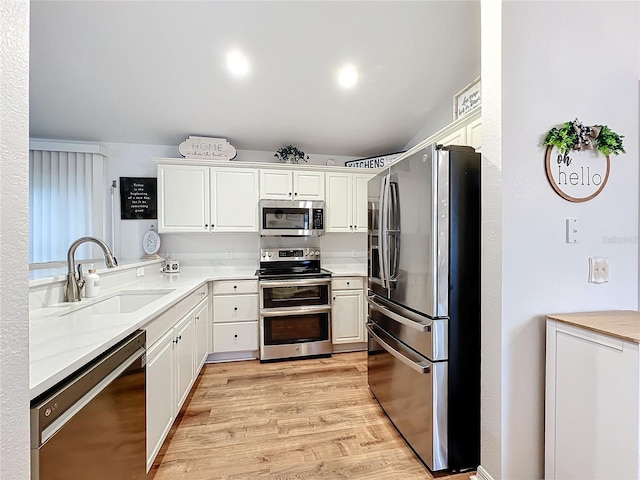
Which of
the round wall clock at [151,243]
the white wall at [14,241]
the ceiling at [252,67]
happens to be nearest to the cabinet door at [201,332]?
the round wall clock at [151,243]

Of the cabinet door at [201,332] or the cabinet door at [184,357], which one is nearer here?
the cabinet door at [184,357]

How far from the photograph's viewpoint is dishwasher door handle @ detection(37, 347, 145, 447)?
0.78 metres

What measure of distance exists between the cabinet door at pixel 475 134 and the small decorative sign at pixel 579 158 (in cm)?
51

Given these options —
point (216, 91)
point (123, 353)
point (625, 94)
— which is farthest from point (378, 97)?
point (123, 353)

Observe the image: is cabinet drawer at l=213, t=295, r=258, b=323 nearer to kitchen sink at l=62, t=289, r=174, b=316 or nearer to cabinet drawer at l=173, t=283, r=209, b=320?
cabinet drawer at l=173, t=283, r=209, b=320

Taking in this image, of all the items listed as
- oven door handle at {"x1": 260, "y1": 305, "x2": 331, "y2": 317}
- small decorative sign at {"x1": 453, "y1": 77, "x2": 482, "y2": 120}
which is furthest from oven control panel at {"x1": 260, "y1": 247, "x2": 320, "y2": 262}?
small decorative sign at {"x1": 453, "y1": 77, "x2": 482, "y2": 120}

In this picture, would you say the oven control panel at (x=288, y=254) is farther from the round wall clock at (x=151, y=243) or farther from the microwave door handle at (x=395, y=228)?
the microwave door handle at (x=395, y=228)

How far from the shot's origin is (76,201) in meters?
3.17

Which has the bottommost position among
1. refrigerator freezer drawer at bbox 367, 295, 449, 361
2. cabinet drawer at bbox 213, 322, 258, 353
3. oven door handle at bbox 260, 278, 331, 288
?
cabinet drawer at bbox 213, 322, 258, 353

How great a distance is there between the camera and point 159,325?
159cm

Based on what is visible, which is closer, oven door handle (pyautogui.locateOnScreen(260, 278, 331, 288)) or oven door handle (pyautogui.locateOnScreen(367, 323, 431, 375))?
oven door handle (pyautogui.locateOnScreen(367, 323, 431, 375))

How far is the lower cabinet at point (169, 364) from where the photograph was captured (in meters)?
1.49

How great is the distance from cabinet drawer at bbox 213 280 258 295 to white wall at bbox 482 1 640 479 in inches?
88.2

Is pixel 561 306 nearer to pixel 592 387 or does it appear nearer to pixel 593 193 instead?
pixel 592 387
